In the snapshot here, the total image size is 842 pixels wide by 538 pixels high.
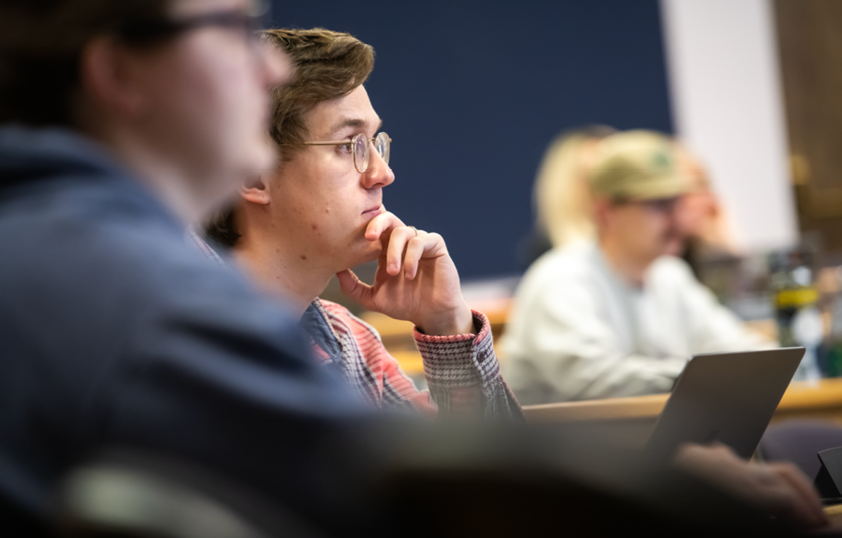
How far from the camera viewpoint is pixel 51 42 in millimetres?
630

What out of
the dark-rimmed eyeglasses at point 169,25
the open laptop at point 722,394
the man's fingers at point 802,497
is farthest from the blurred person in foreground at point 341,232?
the dark-rimmed eyeglasses at point 169,25

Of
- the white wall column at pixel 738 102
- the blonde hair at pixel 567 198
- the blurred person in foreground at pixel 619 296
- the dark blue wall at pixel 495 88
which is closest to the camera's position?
the blurred person in foreground at pixel 619 296

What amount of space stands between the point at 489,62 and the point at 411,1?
2.13 feet

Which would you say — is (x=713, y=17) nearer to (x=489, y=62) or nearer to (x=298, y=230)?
(x=489, y=62)

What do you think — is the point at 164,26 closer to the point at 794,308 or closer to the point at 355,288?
the point at 355,288

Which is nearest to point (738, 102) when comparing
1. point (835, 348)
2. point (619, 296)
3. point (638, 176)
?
point (638, 176)

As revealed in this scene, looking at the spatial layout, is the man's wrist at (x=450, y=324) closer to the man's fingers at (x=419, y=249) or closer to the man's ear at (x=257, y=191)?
the man's fingers at (x=419, y=249)

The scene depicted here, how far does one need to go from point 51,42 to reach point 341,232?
69cm

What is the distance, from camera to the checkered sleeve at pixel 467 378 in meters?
1.28

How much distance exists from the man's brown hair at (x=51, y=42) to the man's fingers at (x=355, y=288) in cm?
78

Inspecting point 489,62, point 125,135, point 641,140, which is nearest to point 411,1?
Answer: point 489,62

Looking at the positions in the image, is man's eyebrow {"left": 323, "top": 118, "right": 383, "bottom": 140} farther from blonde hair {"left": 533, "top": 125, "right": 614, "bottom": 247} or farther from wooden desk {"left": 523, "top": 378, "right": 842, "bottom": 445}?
blonde hair {"left": 533, "top": 125, "right": 614, "bottom": 247}

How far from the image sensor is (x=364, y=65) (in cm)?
131

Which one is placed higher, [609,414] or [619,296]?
[609,414]
